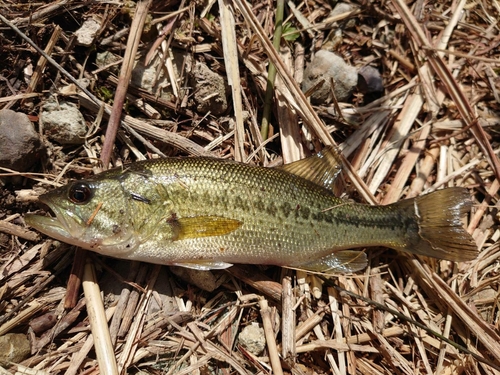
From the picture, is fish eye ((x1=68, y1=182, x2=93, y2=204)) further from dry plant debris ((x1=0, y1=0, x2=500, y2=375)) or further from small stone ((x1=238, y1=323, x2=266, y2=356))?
small stone ((x1=238, y1=323, x2=266, y2=356))

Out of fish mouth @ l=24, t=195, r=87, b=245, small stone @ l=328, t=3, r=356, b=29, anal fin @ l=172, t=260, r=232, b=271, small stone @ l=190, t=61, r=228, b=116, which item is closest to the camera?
fish mouth @ l=24, t=195, r=87, b=245

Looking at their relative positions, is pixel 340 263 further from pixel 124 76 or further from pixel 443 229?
pixel 124 76

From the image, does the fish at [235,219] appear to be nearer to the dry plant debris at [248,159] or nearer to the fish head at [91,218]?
the fish head at [91,218]

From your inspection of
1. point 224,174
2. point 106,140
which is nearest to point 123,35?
point 106,140

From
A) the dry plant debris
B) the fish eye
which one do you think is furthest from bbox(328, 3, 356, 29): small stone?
the fish eye

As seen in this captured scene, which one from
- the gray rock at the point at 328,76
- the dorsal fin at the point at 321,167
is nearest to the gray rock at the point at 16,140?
the dorsal fin at the point at 321,167

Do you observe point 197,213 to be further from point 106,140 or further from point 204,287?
point 106,140

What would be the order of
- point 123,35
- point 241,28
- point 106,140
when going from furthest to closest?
point 241,28, point 123,35, point 106,140
